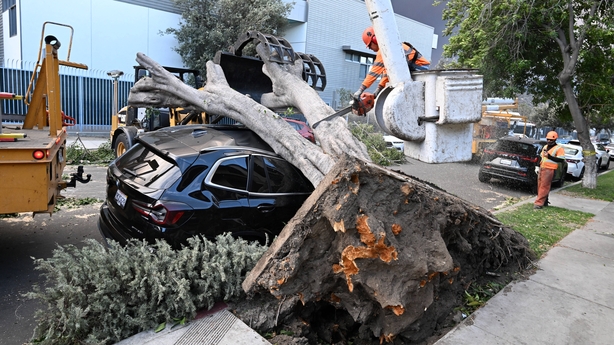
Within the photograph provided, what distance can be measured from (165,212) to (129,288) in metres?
0.85

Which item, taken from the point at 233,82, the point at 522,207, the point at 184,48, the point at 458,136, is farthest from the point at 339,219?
the point at 184,48

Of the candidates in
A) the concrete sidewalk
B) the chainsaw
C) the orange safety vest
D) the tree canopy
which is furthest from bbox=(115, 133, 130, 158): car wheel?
the tree canopy

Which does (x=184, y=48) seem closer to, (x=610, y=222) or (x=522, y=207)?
(x=522, y=207)

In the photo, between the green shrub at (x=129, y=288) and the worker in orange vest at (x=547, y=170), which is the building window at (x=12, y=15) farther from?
the worker in orange vest at (x=547, y=170)

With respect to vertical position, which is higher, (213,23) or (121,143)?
(213,23)

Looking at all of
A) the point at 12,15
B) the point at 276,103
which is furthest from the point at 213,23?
the point at 276,103

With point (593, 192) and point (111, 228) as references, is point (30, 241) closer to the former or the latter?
point (111, 228)

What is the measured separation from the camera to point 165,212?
403 cm

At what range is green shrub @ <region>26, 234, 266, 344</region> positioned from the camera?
314 cm

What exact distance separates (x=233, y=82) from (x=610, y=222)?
7.79m

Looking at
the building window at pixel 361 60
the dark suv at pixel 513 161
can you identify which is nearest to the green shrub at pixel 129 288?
the dark suv at pixel 513 161

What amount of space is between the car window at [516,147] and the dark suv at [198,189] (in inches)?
361

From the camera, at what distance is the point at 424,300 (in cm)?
345

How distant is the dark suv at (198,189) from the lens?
4.10 meters
